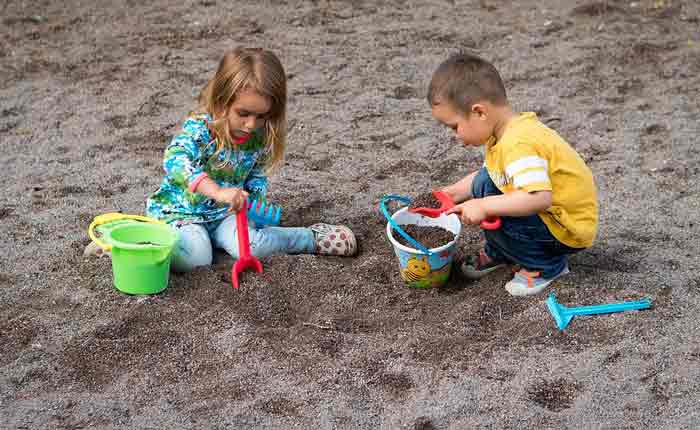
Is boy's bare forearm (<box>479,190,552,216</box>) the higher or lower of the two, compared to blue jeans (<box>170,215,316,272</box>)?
higher

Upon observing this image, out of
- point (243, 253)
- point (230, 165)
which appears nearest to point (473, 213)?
point (243, 253)

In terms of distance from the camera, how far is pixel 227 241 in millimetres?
3029

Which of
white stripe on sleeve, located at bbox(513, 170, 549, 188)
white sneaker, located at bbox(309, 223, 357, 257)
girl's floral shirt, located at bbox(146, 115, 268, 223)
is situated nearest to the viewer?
white stripe on sleeve, located at bbox(513, 170, 549, 188)

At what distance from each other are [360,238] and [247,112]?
721 mm

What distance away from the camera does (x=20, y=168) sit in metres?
3.71

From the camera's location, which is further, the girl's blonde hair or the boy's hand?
the girl's blonde hair

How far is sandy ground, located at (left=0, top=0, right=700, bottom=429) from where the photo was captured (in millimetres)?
2260

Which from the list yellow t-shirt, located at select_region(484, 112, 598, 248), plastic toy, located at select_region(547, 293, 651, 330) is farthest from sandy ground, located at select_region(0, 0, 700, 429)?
yellow t-shirt, located at select_region(484, 112, 598, 248)

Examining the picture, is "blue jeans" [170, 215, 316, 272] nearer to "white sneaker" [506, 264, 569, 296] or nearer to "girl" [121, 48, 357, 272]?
"girl" [121, 48, 357, 272]

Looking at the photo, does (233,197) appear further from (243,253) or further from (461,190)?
(461,190)

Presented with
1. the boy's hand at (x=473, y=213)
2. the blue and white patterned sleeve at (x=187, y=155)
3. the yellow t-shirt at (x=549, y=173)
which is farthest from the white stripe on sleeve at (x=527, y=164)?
the blue and white patterned sleeve at (x=187, y=155)

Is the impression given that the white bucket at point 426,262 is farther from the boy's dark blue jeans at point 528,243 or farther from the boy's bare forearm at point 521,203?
the boy's bare forearm at point 521,203

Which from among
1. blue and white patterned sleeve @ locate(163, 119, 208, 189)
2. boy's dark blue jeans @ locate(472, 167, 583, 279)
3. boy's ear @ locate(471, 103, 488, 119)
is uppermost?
boy's ear @ locate(471, 103, 488, 119)

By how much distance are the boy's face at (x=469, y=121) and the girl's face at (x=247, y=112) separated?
58 cm
